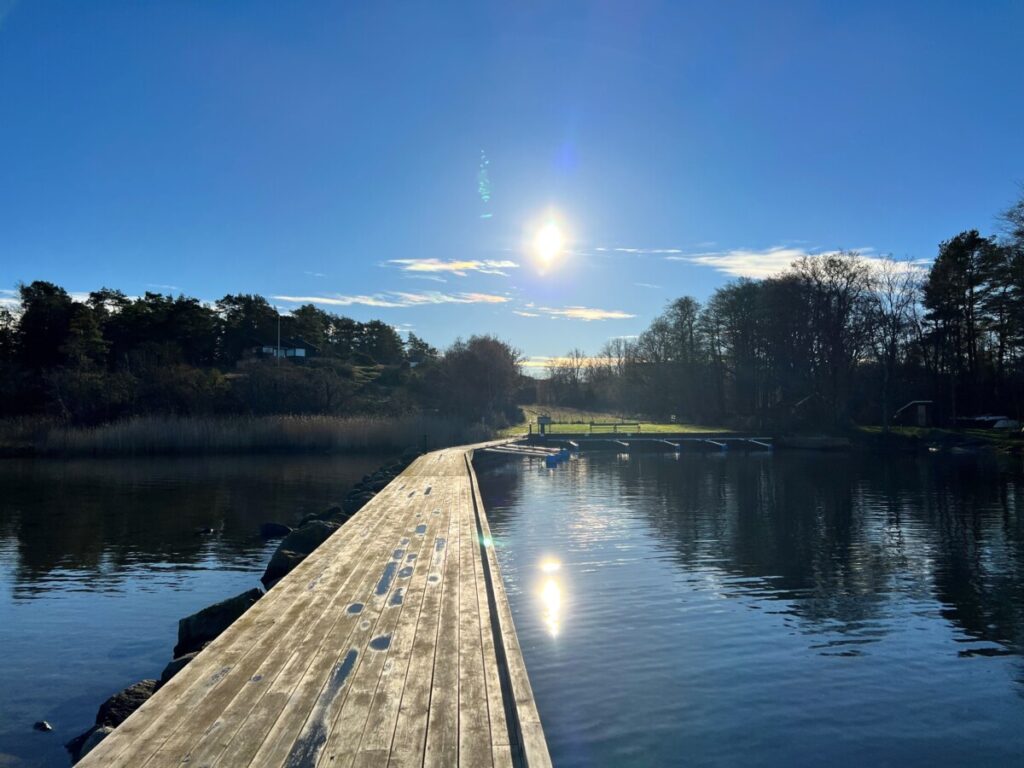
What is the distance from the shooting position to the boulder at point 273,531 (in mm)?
15789

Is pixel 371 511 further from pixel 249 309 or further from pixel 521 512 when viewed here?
pixel 249 309

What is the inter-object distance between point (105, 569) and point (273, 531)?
3.67 metres

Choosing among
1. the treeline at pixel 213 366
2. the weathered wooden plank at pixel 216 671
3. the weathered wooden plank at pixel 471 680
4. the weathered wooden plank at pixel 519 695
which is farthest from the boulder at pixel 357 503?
the treeline at pixel 213 366

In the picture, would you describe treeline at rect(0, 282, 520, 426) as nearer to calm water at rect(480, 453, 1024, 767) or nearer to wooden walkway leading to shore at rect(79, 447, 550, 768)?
calm water at rect(480, 453, 1024, 767)

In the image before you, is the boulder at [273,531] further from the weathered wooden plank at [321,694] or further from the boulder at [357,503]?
the weathered wooden plank at [321,694]

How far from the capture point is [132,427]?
33.2 meters

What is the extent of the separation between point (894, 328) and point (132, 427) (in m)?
42.7

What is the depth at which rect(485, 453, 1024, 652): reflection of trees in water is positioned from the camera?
1022cm

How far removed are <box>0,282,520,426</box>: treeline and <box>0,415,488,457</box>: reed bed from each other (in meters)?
5.28

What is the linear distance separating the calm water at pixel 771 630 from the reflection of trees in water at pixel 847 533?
7 cm

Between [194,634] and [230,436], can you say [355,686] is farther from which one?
[230,436]

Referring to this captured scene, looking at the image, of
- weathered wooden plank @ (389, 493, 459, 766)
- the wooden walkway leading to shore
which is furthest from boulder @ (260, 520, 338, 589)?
weathered wooden plank @ (389, 493, 459, 766)

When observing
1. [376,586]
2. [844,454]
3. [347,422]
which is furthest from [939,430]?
[376,586]

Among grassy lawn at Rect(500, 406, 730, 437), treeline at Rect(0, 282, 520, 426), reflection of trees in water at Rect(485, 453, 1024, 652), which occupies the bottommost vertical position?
reflection of trees in water at Rect(485, 453, 1024, 652)
